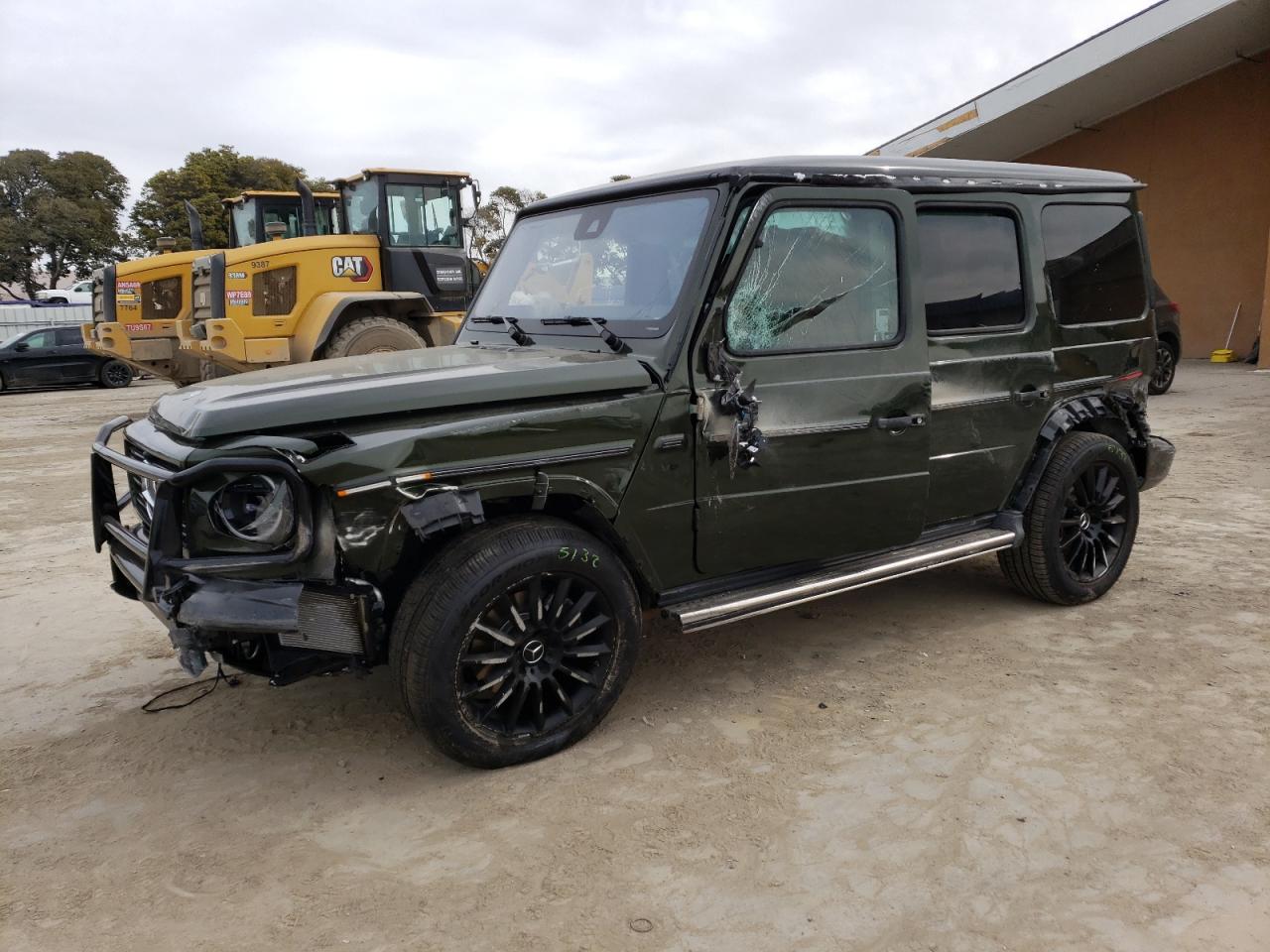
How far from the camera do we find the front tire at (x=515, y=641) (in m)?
2.96

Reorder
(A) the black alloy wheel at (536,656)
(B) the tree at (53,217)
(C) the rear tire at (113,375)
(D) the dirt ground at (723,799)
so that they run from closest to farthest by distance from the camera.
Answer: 1. (D) the dirt ground at (723,799)
2. (A) the black alloy wheel at (536,656)
3. (C) the rear tire at (113,375)
4. (B) the tree at (53,217)

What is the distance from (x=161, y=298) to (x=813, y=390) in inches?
461

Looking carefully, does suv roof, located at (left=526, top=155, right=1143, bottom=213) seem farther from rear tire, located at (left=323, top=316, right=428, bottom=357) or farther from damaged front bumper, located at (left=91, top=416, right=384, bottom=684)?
rear tire, located at (left=323, top=316, right=428, bottom=357)

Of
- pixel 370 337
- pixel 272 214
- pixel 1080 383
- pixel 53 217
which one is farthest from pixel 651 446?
pixel 53 217

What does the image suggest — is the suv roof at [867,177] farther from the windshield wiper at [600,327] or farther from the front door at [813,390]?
the windshield wiper at [600,327]

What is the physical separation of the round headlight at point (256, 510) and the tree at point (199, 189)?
4015 cm

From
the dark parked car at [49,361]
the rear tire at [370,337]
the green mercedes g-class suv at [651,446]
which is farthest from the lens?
the dark parked car at [49,361]

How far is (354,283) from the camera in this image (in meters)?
11.3

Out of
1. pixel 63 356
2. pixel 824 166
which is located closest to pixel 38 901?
pixel 824 166

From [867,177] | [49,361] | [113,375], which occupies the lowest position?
[867,177]

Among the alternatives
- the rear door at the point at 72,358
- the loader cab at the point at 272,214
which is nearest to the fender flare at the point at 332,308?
the loader cab at the point at 272,214

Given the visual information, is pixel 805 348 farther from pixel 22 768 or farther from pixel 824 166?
pixel 22 768

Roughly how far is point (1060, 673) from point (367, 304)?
9.21 metres

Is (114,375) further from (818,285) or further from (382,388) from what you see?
(818,285)
